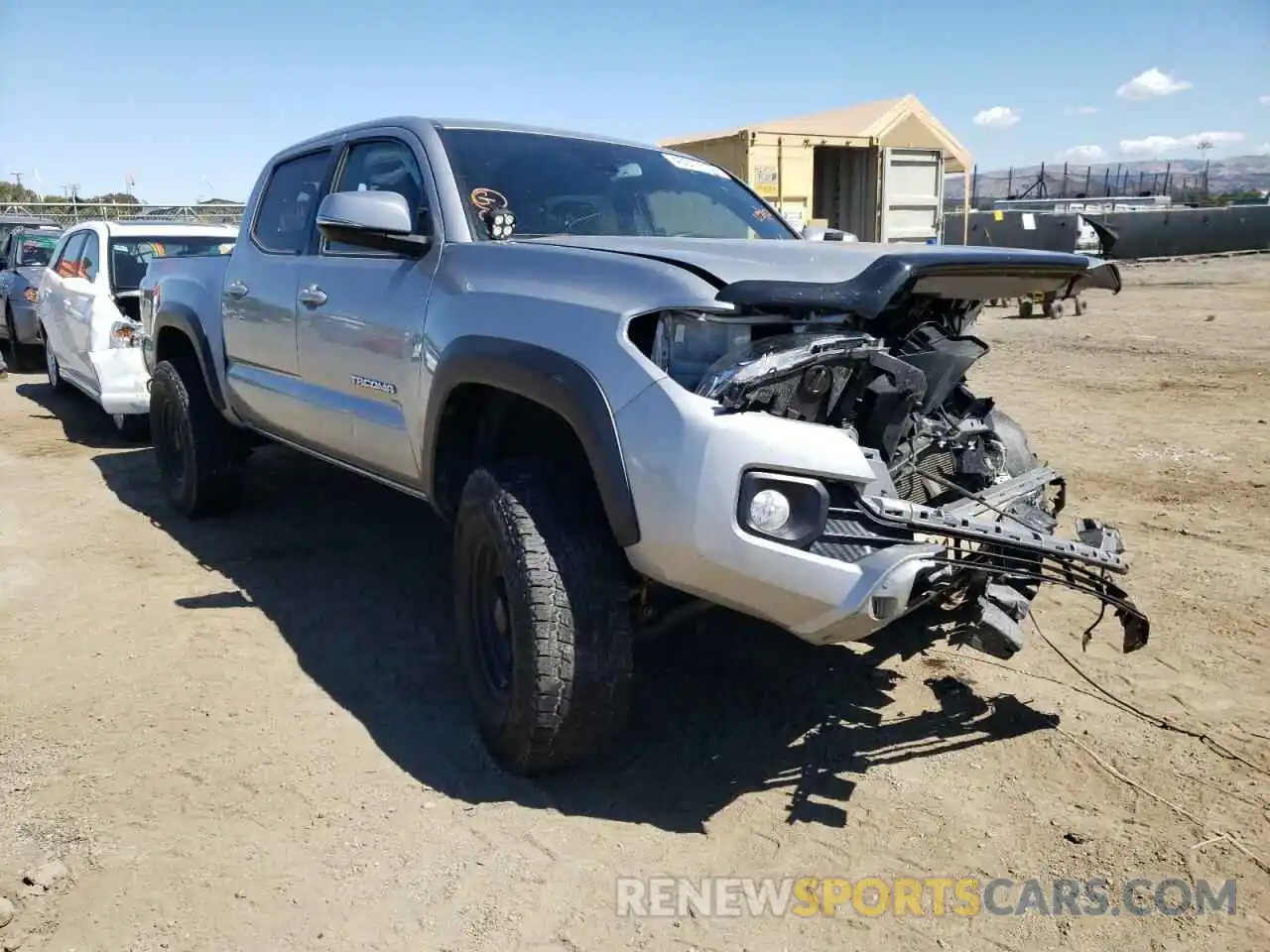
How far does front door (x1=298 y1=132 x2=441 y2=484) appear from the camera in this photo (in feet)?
12.2

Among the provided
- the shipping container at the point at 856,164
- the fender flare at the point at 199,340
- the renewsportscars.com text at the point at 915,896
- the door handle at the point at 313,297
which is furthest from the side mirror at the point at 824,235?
the shipping container at the point at 856,164

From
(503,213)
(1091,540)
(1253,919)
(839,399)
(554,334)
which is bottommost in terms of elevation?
(1253,919)

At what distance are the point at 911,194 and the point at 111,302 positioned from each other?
10.8 m

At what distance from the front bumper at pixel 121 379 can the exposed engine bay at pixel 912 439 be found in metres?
6.28

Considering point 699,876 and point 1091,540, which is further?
point 1091,540

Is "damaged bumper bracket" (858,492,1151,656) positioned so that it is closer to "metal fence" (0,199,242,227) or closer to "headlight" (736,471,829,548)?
"headlight" (736,471,829,548)

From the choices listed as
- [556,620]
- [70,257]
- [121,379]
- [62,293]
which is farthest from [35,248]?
[556,620]

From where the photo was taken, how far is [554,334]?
3033 millimetres

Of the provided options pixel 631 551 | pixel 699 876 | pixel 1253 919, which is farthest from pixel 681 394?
pixel 1253 919

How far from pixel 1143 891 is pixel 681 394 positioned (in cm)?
173

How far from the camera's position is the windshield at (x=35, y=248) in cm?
1271

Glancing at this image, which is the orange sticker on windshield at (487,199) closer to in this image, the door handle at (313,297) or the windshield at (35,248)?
the door handle at (313,297)

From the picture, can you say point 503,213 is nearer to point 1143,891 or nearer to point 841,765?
point 841,765

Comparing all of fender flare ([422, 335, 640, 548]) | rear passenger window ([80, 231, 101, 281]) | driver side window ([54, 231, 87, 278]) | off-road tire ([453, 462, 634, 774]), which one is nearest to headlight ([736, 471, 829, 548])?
fender flare ([422, 335, 640, 548])
